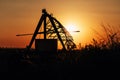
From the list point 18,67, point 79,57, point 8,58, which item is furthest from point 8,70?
point 79,57

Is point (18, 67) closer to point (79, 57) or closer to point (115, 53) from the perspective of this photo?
point (79, 57)

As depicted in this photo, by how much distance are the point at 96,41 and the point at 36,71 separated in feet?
7.37

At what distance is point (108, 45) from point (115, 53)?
857mm

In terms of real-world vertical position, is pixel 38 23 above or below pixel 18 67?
above

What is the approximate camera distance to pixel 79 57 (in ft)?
36.6

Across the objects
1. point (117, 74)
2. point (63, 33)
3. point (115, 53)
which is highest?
point (63, 33)

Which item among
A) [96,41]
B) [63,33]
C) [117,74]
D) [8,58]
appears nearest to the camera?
[117,74]

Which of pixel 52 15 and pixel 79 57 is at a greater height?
pixel 52 15

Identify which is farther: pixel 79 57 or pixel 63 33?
pixel 63 33

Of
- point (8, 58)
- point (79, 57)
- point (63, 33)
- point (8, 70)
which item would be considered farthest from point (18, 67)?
point (63, 33)

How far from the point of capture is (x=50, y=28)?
4397 centimetres

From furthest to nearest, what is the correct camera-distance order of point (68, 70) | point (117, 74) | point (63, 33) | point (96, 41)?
point (63, 33), point (96, 41), point (68, 70), point (117, 74)

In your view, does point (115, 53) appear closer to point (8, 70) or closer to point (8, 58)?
point (8, 70)

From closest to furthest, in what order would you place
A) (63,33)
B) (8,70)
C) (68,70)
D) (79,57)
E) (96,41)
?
(68,70) → (79,57) → (96,41) → (8,70) → (63,33)
